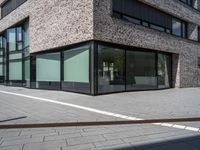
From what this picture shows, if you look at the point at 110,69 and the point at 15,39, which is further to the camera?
the point at 15,39

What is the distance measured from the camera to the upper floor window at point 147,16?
622 inches

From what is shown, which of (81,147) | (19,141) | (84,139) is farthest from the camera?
(84,139)

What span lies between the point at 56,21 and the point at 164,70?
10.2m

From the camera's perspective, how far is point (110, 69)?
15062 mm

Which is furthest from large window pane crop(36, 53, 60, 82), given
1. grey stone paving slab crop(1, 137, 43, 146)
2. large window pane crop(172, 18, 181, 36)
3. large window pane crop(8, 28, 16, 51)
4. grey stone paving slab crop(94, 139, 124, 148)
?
grey stone paving slab crop(94, 139, 124, 148)

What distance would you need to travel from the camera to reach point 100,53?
14273 mm

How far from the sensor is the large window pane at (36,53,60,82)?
696 inches

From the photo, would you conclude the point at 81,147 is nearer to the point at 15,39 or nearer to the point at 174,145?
the point at 174,145

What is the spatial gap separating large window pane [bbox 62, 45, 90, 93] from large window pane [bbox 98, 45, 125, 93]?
788mm

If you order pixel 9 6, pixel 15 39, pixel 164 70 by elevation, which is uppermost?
pixel 9 6

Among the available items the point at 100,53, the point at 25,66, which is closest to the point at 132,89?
the point at 100,53

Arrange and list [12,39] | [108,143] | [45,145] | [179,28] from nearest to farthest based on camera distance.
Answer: [45,145]
[108,143]
[179,28]
[12,39]

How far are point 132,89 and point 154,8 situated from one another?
22.3 ft

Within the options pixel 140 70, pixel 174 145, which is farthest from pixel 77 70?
pixel 174 145
